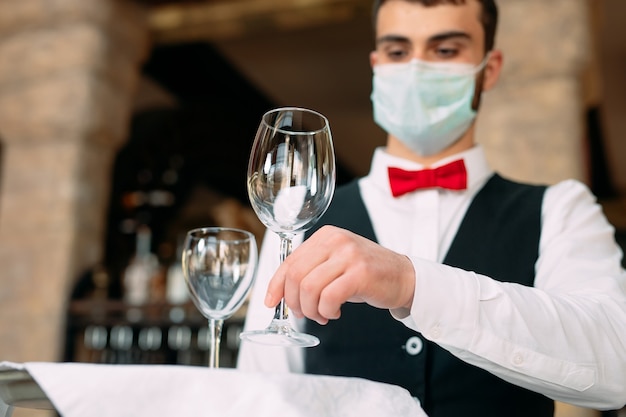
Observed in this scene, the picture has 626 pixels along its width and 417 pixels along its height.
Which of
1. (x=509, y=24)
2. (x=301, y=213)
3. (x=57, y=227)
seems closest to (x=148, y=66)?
(x=57, y=227)

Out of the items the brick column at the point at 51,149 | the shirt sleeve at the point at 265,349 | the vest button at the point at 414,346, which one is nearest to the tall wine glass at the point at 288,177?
the vest button at the point at 414,346

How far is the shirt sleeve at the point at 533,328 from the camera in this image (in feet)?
2.91

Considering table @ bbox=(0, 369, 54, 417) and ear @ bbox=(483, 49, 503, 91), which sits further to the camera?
ear @ bbox=(483, 49, 503, 91)

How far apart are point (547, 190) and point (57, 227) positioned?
2565 millimetres

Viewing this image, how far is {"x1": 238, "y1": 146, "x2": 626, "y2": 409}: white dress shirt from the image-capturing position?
89 cm

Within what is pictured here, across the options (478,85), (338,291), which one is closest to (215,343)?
(338,291)

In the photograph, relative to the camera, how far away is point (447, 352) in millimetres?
1301

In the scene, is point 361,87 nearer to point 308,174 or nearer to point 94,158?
point 94,158

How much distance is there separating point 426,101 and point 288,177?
76 centimetres

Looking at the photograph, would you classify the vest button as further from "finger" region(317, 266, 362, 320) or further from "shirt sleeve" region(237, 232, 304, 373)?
"finger" region(317, 266, 362, 320)

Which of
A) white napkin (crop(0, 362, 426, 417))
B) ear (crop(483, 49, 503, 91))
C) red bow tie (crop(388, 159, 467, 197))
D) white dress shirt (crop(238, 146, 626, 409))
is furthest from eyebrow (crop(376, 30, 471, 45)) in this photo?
white napkin (crop(0, 362, 426, 417))

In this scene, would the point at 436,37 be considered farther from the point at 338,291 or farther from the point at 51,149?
the point at 51,149

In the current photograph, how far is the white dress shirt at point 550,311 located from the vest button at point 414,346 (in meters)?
0.19

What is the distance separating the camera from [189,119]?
18.5 feet
